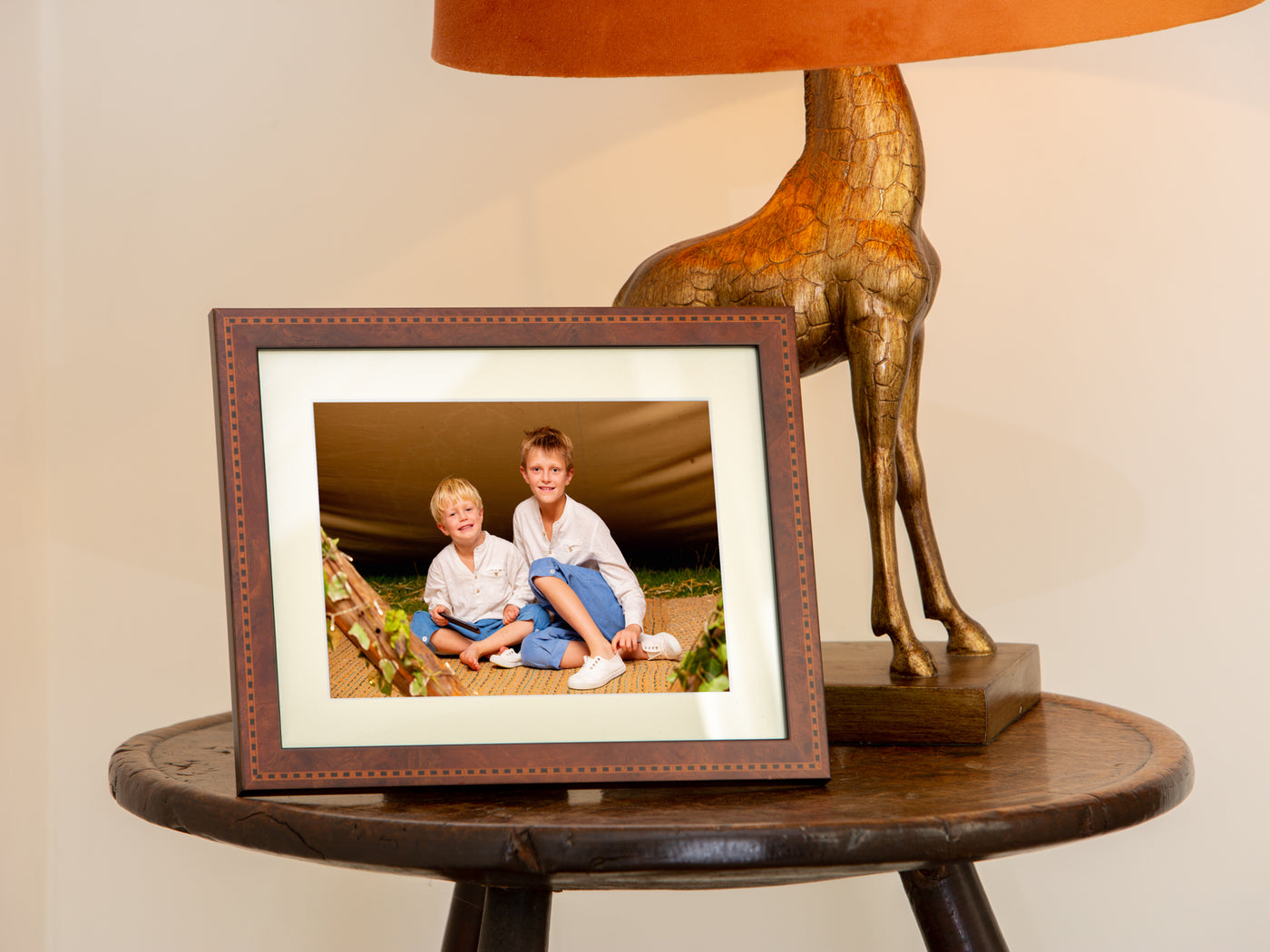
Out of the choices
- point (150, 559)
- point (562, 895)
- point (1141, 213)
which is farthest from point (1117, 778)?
point (150, 559)

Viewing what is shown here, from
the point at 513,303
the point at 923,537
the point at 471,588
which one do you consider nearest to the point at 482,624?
the point at 471,588

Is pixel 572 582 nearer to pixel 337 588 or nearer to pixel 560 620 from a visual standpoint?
pixel 560 620

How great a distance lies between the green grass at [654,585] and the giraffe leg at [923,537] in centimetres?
26

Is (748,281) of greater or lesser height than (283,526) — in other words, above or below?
above

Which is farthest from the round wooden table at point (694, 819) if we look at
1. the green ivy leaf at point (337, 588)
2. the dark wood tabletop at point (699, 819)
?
the green ivy leaf at point (337, 588)

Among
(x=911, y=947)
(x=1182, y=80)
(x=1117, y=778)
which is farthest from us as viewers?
(x=911, y=947)

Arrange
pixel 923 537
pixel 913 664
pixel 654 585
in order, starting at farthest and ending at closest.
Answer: pixel 923 537 → pixel 913 664 → pixel 654 585

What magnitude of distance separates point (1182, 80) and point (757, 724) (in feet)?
3.20

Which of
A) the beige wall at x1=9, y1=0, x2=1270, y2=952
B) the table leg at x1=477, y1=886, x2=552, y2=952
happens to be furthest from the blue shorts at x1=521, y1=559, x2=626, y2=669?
the beige wall at x1=9, y1=0, x2=1270, y2=952

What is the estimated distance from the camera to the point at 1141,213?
1.26 m

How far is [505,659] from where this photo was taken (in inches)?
24.9

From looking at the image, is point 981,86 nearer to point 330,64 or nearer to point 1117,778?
point 330,64

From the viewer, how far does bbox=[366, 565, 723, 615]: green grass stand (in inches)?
25.2

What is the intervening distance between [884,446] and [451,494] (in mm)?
294
